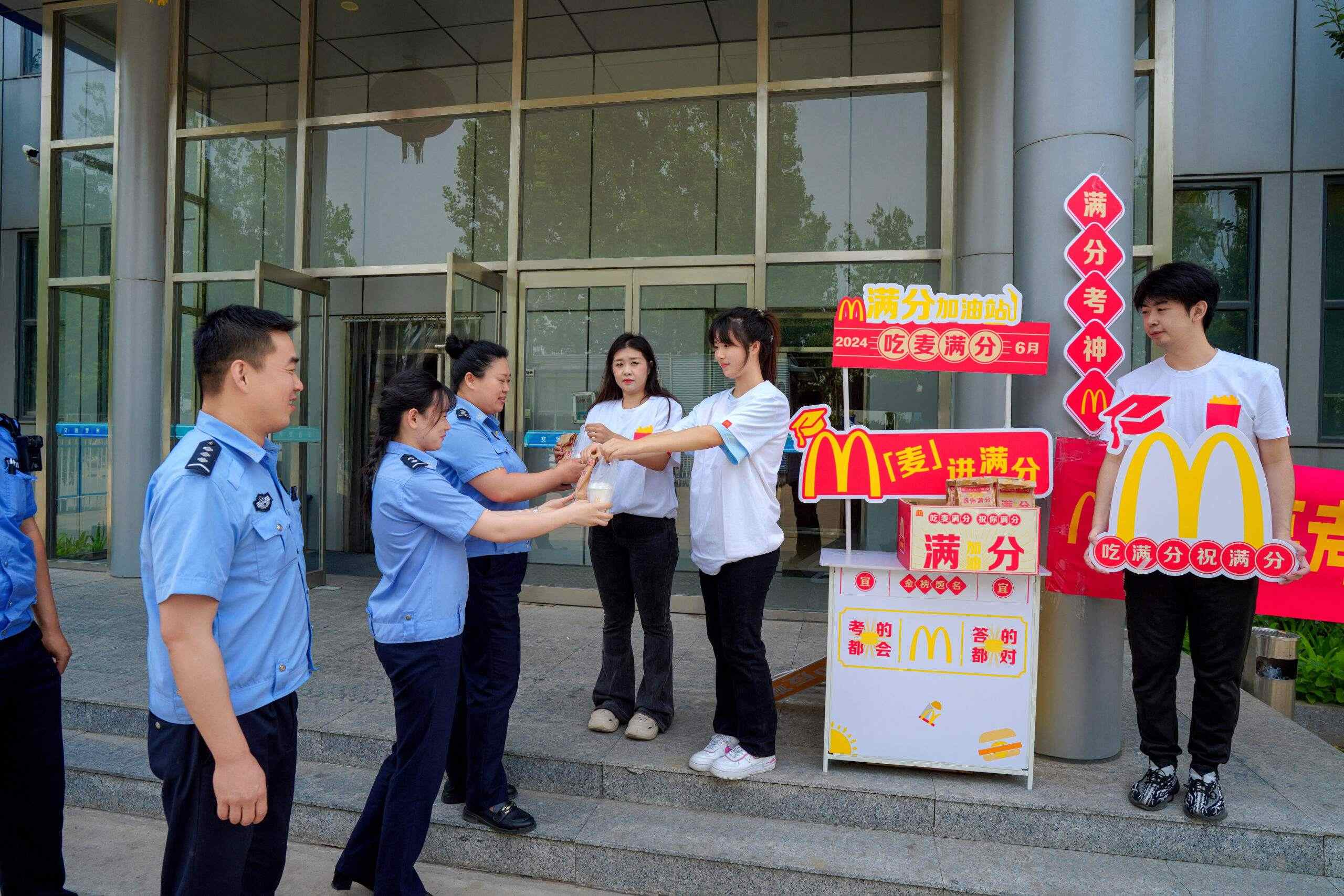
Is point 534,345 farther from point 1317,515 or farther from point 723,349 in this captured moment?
point 1317,515

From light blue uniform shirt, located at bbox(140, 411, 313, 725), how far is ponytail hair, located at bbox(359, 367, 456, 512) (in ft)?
1.76

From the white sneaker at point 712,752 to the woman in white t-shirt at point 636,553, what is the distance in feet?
1.11

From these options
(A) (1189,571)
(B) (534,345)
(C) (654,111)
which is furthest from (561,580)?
(A) (1189,571)

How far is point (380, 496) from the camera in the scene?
240cm

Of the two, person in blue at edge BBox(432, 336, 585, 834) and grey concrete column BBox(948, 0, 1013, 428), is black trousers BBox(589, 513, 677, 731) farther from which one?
grey concrete column BBox(948, 0, 1013, 428)

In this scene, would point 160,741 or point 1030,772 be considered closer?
point 160,741

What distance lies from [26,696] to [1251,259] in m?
7.84

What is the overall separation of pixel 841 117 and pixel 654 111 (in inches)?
54.7

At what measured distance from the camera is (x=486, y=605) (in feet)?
9.46

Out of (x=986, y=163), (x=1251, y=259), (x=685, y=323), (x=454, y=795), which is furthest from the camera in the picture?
(x=1251, y=259)

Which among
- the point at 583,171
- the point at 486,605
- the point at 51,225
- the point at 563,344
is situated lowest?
the point at 486,605

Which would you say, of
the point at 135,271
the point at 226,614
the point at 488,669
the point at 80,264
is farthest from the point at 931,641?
the point at 80,264

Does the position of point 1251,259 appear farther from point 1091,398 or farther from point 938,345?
point 938,345

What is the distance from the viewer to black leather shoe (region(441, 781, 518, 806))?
3105 millimetres
